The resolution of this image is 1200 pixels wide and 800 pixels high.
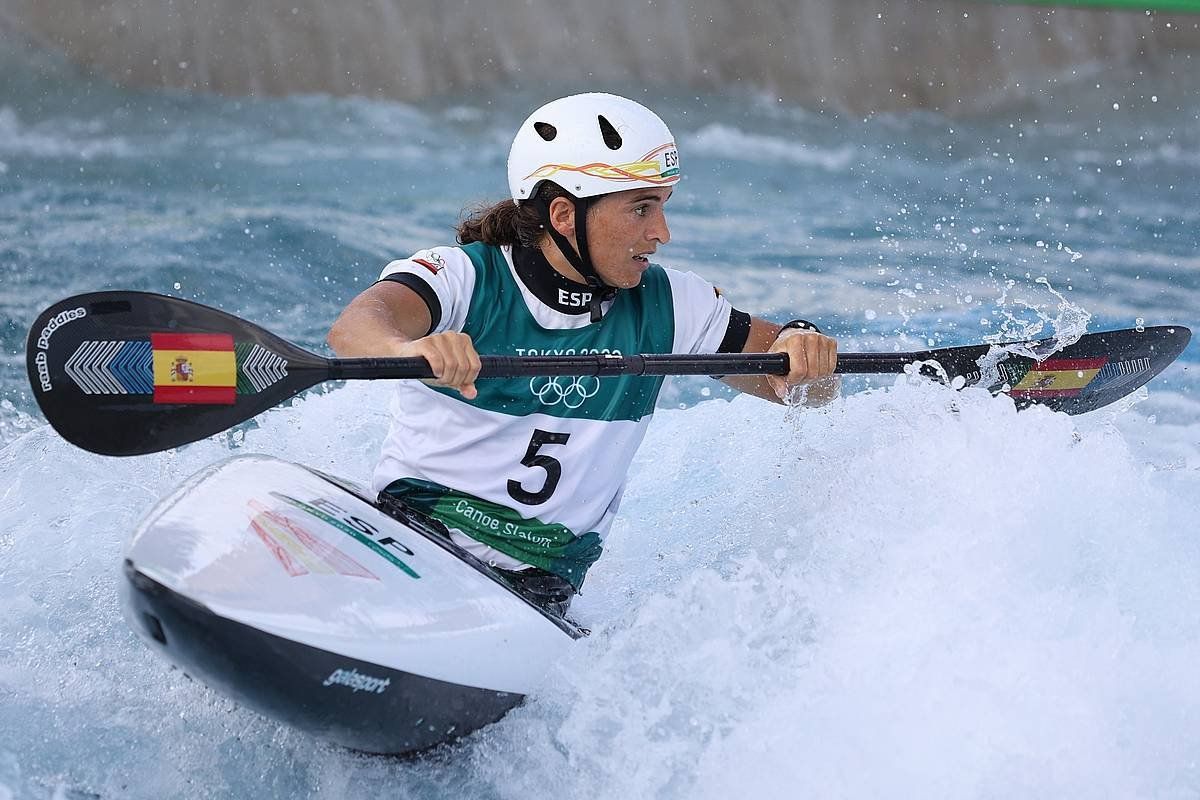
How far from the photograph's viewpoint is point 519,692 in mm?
2211

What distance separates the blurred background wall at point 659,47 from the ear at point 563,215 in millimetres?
5463

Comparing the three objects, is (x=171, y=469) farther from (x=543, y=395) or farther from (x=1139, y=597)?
(x=1139, y=597)

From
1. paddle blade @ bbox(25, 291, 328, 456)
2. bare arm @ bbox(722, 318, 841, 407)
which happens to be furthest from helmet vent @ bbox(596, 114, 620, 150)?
paddle blade @ bbox(25, 291, 328, 456)

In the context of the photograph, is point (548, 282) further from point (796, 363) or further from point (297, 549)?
point (297, 549)

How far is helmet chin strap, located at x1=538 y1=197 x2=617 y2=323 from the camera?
2.35m

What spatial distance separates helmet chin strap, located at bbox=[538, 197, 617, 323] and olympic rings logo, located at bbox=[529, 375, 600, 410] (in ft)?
0.43

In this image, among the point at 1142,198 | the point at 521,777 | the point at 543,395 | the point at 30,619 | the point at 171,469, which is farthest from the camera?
the point at 1142,198

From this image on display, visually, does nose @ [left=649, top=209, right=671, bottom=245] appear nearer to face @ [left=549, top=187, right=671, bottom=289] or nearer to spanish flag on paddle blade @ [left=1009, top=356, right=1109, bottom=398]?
face @ [left=549, top=187, right=671, bottom=289]

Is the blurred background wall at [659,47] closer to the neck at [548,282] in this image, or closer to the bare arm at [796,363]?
the bare arm at [796,363]

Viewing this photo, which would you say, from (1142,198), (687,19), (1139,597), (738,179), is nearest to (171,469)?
(1139,597)

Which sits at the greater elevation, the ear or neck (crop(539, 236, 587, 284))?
the ear

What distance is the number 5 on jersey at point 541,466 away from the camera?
2.37 metres

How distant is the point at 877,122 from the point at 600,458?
5.85 metres

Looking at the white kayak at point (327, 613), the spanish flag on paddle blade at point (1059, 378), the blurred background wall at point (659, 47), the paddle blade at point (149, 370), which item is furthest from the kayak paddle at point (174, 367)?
the blurred background wall at point (659, 47)
